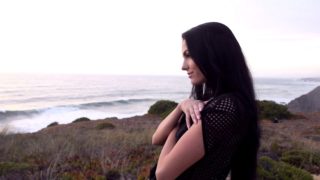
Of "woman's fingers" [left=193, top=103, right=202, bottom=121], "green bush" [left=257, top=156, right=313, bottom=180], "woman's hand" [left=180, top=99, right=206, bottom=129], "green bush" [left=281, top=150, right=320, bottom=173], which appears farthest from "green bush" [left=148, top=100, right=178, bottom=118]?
"woman's fingers" [left=193, top=103, right=202, bottom=121]

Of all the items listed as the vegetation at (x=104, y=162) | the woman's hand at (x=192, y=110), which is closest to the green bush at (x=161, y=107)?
the vegetation at (x=104, y=162)

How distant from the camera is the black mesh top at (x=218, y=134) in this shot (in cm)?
152

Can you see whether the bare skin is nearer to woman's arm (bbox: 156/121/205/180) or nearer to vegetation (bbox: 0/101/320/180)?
woman's arm (bbox: 156/121/205/180)

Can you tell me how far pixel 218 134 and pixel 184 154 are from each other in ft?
0.51

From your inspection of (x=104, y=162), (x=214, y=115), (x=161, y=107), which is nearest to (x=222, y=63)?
(x=214, y=115)

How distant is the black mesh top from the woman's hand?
0.03 m

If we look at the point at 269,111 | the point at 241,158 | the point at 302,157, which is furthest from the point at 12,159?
the point at 269,111

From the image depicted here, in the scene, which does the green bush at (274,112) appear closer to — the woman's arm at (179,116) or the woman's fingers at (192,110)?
the woman's arm at (179,116)

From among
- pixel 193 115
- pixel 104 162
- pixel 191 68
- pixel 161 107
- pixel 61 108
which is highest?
pixel 191 68

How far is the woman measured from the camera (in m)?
1.52

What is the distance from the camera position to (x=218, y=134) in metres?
1.53

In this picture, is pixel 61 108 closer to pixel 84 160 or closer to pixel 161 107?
pixel 161 107

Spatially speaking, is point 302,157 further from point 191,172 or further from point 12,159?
point 191,172

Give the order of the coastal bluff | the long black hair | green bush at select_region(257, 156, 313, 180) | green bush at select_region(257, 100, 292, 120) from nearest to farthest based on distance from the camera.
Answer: the long black hair < green bush at select_region(257, 156, 313, 180) < green bush at select_region(257, 100, 292, 120) < the coastal bluff
